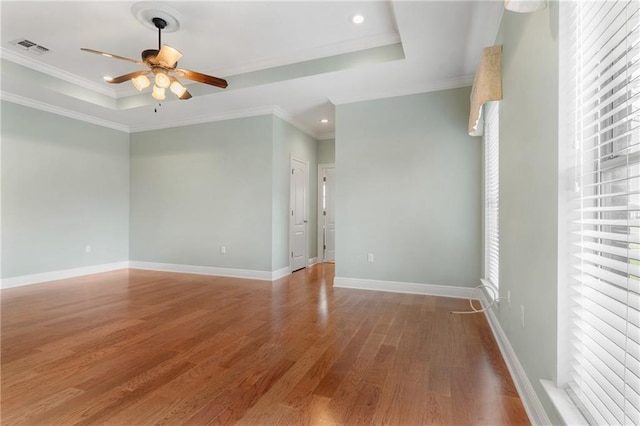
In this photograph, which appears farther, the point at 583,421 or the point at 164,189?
the point at 164,189

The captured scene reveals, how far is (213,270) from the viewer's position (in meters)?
5.41

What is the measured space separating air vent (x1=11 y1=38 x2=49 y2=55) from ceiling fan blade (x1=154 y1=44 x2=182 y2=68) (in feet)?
6.17

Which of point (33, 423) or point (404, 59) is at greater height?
point (404, 59)

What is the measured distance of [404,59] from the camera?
11.0ft

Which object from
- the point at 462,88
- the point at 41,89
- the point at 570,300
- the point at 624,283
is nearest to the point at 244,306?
the point at 570,300

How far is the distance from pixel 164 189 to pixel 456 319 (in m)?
5.38

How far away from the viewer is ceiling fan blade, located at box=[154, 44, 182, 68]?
2.84m

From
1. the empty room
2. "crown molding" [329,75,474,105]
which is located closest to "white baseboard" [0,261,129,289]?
the empty room

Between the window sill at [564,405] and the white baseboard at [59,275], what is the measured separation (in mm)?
6269

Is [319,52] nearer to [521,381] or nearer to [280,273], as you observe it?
[280,273]

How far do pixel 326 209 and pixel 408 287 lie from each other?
3.09 m

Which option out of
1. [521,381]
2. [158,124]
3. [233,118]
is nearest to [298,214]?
[233,118]

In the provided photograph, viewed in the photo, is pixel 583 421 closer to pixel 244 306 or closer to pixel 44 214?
pixel 244 306

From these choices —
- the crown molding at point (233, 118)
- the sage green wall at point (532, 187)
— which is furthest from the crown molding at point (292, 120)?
the sage green wall at point (532, 187)
